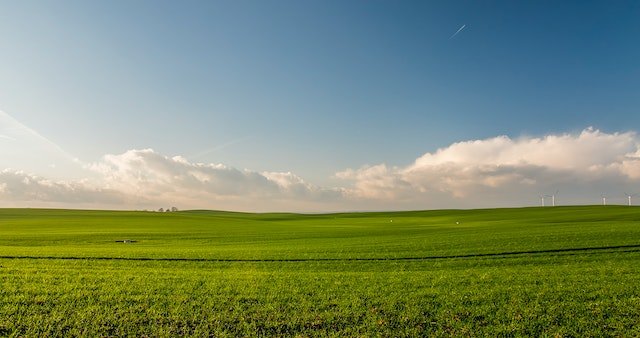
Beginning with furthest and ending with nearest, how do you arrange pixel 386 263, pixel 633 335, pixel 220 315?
pixel 386 263 → pixel 220 315 → pixel 633 335

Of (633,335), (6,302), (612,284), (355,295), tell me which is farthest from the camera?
(612,284)

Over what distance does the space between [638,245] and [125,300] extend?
117 ft

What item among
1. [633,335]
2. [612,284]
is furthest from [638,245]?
[633,335]

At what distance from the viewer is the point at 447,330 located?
39.8 ft

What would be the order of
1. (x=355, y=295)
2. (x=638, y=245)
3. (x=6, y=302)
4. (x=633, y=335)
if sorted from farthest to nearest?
(x=638, y=245), (x=355, y=295), (x=6, y=302), (x=633, y=335)

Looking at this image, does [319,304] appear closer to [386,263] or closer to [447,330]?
[447,330]

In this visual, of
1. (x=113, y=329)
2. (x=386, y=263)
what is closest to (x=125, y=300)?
(x=113, y=329)

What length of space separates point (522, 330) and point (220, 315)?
30.8 ft

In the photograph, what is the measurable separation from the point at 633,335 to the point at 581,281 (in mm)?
6962

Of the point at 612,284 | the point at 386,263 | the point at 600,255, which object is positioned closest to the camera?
the point at 612,284

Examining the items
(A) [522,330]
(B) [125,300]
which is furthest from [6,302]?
(A) [522,330]

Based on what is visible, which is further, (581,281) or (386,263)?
(386,263)

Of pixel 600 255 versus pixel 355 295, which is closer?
pixel 355 295

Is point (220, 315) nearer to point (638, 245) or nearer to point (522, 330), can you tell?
point (522, 330)
